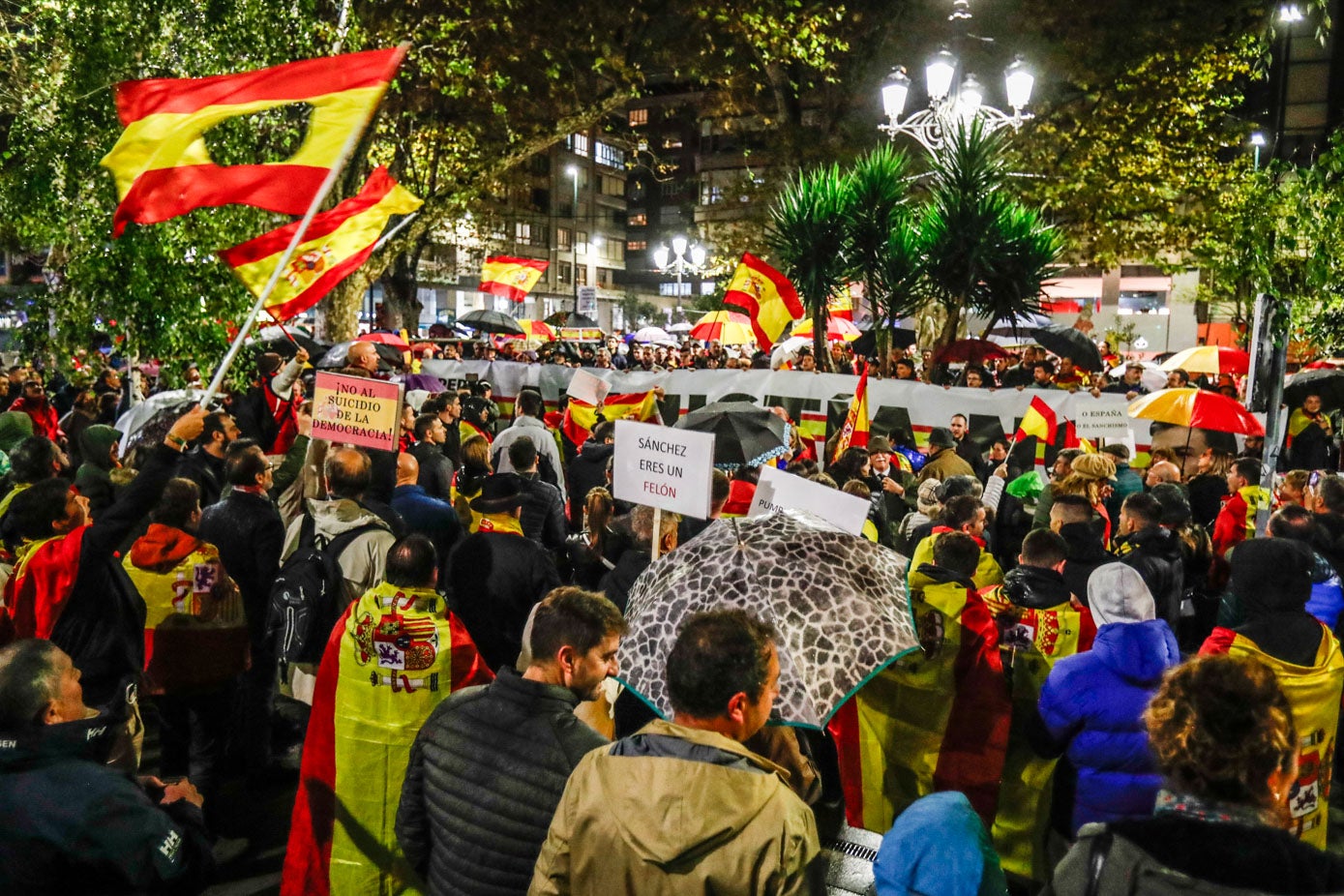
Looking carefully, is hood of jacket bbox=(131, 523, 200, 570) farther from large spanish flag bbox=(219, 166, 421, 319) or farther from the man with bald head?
large spanish flag bbox=(219, 166, 421, 319)

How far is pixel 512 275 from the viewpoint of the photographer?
23.7 meters

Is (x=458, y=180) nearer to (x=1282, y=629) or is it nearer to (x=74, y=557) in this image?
(x=74, y=557)

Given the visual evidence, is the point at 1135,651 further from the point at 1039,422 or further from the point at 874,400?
the point at 874,400

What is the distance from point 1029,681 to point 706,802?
2704mm

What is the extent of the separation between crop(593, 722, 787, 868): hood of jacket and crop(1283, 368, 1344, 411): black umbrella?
1012 cm

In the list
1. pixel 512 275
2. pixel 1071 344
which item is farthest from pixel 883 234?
pixel 512 275

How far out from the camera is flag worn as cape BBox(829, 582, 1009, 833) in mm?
4160

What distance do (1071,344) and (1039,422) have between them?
622 cm

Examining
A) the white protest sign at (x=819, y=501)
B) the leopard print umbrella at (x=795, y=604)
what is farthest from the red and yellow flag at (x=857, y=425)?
the leopard print umbrella at (x=795, y=604)

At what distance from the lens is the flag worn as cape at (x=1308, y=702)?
3.82m

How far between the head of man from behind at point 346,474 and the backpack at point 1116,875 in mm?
3927

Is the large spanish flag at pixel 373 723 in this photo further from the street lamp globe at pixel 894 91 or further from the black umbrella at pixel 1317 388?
the street lamp globe at pixel 894 91

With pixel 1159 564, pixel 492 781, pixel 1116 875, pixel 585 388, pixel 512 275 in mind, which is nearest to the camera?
pixel 1116 875

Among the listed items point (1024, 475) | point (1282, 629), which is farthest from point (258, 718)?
point (1024, 475)
